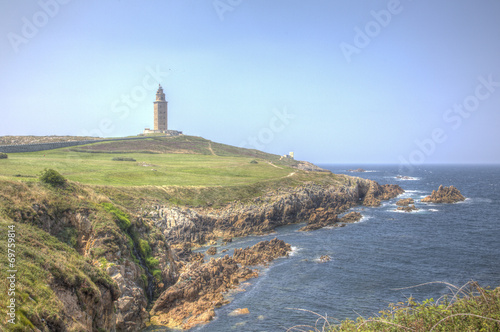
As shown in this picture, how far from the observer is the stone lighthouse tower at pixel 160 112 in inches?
5846

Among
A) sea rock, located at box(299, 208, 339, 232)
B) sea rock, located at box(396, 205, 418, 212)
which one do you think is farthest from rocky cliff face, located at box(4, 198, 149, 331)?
sea rock, located at box(396, 205, 418, 212)

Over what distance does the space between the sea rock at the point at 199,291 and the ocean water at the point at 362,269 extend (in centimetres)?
104

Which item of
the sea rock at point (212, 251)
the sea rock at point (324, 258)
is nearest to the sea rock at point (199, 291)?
the sea rock at point (212, 251)

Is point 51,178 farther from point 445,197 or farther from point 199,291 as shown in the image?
point 445,197

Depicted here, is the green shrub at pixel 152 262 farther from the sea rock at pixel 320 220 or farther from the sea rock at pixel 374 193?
the sea rock at pixel 374 193

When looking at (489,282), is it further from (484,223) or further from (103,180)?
(103,180)

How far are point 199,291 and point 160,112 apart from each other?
427ft

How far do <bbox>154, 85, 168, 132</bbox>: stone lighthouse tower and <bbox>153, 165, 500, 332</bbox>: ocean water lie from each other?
4189 inches

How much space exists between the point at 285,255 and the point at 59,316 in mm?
31277

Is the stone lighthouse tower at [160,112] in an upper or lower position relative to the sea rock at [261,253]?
upper

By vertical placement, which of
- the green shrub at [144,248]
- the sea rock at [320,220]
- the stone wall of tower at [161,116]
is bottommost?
the sea rock at [320,220]

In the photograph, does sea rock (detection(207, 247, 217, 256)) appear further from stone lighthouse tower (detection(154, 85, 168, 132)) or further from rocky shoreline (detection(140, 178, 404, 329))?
stone lighthouse tower (detection(154, 85, 168, 132))

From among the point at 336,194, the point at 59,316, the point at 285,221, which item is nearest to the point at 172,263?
the point at 59,316

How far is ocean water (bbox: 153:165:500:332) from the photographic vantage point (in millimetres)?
27438
